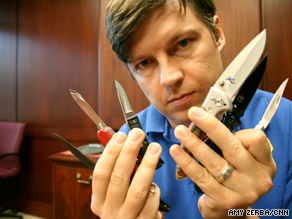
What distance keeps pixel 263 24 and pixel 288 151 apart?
37.9 inches

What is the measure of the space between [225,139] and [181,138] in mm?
88

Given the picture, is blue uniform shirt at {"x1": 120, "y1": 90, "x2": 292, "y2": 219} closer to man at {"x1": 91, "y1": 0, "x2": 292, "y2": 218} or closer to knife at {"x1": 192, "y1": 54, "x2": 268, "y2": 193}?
man at {"x1": 91, "y1": 0, "x2": 292, "y2": 218}

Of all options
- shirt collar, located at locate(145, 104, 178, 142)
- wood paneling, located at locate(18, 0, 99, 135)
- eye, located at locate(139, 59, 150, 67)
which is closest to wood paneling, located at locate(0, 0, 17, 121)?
wood paneling, located at locate(18, 0, 99, 135)

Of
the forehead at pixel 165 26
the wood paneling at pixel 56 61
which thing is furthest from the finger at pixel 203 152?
the wood paneling at pixel 56 61

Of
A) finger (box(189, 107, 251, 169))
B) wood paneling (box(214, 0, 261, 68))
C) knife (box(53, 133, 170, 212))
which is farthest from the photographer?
wood paneling (box(214, 0, 261, 68))

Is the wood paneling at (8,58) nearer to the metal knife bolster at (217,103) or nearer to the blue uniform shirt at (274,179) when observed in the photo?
the blue uniform shirt at (274,179)

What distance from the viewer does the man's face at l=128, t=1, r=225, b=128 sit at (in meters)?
0.55

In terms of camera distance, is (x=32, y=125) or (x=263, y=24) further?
(x=32, y=125)

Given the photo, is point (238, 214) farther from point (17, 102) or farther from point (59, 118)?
point (17, 102)

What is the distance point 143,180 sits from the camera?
433 millimetres

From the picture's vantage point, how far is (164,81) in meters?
0.53

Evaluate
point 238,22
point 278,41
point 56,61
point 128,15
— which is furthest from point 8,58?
point 278,41

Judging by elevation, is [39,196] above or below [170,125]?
below

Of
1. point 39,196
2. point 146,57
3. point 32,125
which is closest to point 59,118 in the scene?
point 32,125
